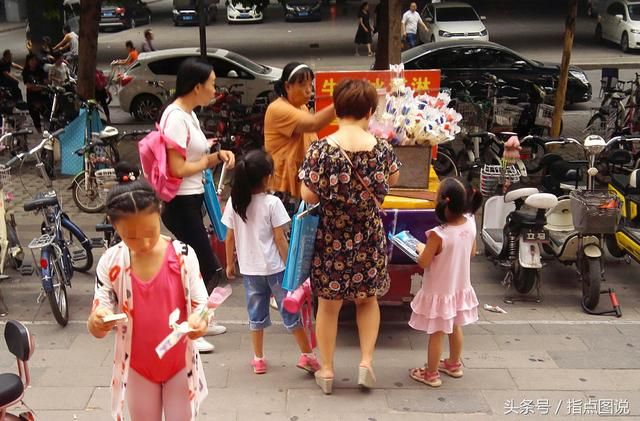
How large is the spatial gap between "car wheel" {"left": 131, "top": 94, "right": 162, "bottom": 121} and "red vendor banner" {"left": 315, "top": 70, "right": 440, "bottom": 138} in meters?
8.85

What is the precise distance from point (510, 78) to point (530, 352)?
393 inches

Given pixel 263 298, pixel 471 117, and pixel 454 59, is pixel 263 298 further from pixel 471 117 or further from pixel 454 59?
pixel 454 59

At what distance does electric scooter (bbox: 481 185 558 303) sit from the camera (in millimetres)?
5422

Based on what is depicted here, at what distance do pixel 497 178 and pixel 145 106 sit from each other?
935 centimetres

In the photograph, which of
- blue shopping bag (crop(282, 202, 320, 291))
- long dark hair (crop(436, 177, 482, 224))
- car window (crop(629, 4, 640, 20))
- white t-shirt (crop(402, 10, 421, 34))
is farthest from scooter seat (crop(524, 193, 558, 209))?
car window (crop(629, 4, 640, 20))

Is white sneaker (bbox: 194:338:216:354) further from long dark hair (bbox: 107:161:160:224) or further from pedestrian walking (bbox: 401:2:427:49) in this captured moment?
pedestrian walking (bbox: 401:2:427:49)

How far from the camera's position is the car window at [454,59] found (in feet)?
46.9

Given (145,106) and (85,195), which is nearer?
(85,195)

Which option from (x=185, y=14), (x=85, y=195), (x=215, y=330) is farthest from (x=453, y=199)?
(x=185, y=14)

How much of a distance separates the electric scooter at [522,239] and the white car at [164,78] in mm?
8437

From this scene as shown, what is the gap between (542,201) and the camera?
5320 millimetres

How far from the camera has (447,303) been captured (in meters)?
4.14

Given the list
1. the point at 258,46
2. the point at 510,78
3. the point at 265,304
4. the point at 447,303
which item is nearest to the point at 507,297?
the point at 447,303

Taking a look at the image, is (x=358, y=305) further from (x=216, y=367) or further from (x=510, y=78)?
(x=510, y=78)
